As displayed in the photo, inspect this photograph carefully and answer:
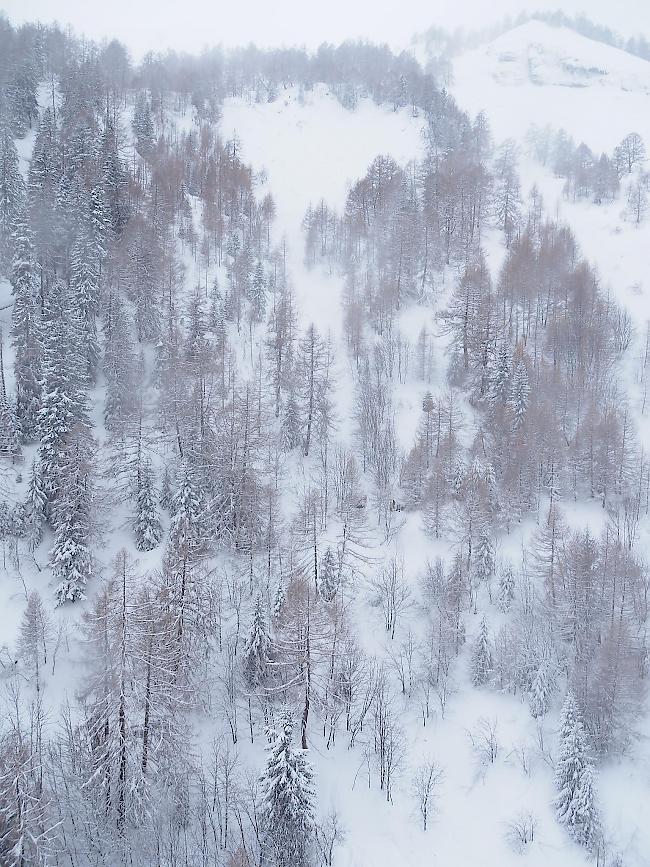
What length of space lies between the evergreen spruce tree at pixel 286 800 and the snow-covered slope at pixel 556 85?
421ft

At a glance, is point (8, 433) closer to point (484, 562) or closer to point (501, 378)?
point (484, 562)

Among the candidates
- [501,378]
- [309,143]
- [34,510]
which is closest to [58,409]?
[34,510]

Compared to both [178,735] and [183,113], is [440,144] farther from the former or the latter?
[178,735]

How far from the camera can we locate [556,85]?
14300cm

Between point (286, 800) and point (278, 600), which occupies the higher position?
point (278, 600)

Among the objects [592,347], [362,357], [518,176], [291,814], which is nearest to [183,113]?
[518,176]

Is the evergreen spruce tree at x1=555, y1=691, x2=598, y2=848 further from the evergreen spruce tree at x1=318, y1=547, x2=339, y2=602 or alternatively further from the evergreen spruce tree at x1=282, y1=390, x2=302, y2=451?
the evergreen spruce tree at x1=282, y1=390, x2=302, y2=451

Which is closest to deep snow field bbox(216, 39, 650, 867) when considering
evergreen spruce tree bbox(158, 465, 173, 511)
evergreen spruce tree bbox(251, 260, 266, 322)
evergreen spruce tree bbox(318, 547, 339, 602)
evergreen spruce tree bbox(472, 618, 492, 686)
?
evergreen spruce tree bbox(472, 618, 492, 686)

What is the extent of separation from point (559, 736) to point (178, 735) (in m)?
20.4

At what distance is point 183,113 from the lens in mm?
107250

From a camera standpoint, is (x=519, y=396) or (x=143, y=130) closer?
(x=519, y=396)

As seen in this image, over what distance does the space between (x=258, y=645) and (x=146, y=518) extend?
13.8 m

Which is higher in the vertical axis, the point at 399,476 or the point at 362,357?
the point at 362,357

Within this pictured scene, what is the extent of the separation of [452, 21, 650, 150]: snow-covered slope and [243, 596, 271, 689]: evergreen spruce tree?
12208cm
